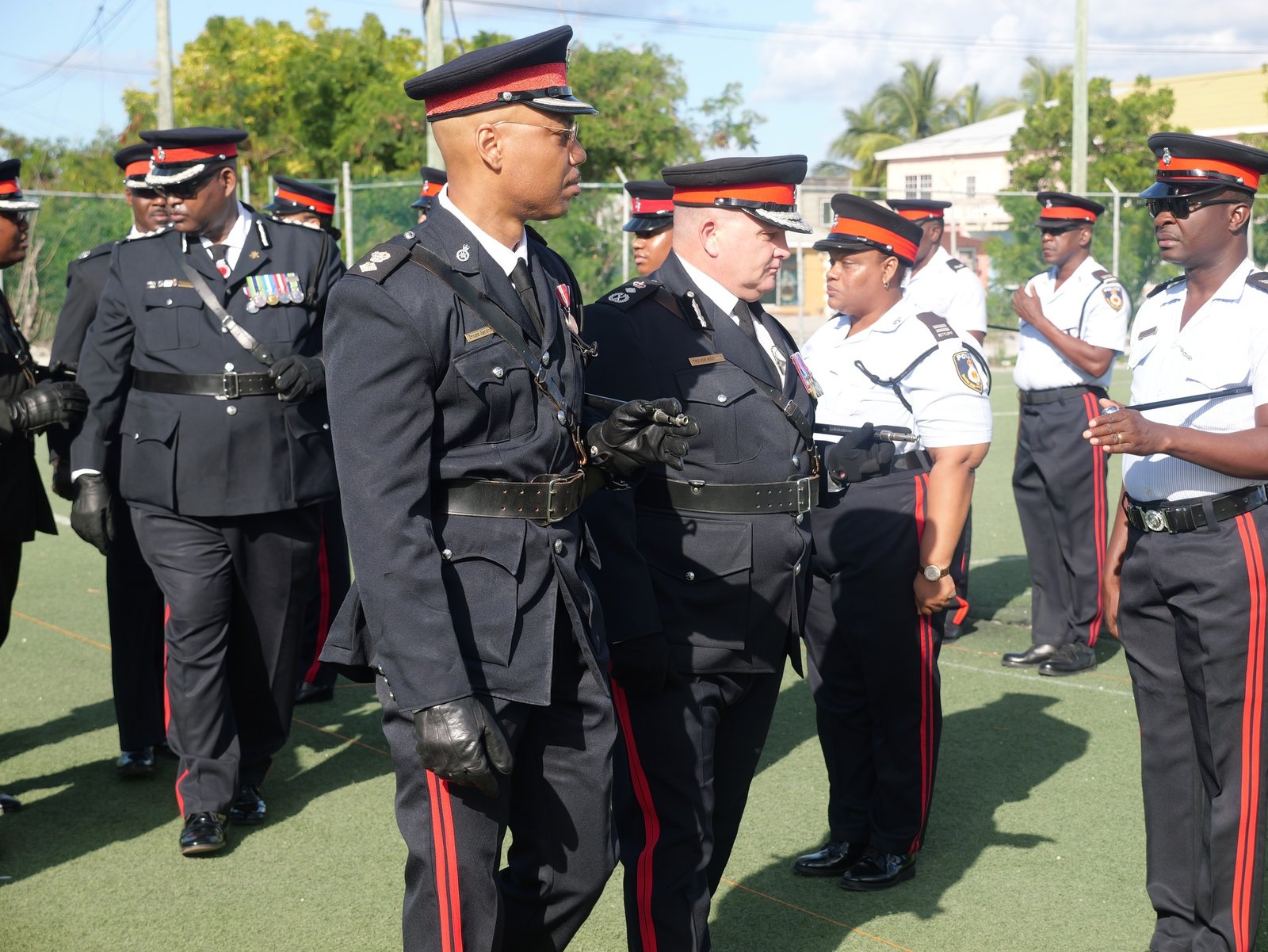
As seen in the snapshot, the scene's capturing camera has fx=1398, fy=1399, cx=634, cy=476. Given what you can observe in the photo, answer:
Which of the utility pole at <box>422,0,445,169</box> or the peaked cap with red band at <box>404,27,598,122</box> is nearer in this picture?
the peaked cap with red band at <box>404,27,598,122</box>

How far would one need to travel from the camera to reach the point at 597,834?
2791 mm

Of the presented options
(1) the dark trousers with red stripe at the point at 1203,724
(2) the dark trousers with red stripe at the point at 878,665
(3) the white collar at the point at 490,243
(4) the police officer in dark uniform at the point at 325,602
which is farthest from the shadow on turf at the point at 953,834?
(4) the police officer in dark uniform at the point at 325,602

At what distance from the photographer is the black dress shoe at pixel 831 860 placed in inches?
168

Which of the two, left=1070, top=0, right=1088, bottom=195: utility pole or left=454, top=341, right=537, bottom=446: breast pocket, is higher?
left=1070, top=0, right=1088, bottom=195: utility pole

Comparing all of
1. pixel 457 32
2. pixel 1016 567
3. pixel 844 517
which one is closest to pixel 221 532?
pixel 844 517

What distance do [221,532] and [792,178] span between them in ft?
7.76

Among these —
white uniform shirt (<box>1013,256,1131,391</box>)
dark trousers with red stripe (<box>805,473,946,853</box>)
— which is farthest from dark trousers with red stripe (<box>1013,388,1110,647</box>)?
dark trousers with red stripe (<box>805,473,946,853</box>)

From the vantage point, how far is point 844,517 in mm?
4258

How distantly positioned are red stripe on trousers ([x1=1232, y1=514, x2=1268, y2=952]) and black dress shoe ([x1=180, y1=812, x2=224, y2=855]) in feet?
9.78

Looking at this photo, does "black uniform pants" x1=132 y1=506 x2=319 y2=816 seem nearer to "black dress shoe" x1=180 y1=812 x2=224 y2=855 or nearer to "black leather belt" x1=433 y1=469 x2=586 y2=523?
"black dress shoe" x1=180 y1=812 x2=224 y2=855

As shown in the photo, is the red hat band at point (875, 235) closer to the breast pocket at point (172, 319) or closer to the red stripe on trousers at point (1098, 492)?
the breast pocket at point (172, 319)

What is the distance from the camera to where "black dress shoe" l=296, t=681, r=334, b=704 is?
619 centimetres

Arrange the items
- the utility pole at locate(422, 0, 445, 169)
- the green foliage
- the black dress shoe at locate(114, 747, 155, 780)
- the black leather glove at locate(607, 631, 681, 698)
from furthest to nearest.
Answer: the green foliage
the utility pole at locate(422, 0, 445, 169)
the black dress shoe at locate(114, 747, 155, 780)
the black leather glove at locate(607, 631, 681, 698)

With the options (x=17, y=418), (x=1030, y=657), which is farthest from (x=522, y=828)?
(x=1030, y=657)
